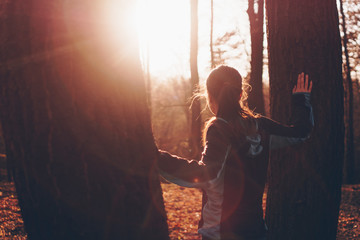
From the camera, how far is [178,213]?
7.92 meters

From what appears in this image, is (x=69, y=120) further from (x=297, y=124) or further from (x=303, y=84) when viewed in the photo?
(x=303, y=84)

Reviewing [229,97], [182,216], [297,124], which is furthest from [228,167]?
[182,216]

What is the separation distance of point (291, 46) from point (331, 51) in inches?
15.1

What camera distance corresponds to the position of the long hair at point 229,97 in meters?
2.16

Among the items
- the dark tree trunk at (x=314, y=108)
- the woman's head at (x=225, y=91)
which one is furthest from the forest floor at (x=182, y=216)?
the woman's head at (x=225, y=91)

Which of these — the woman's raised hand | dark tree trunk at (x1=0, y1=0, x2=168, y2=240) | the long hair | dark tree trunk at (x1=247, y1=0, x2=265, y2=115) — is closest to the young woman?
the long hair

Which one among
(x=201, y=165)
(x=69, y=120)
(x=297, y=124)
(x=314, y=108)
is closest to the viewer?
(x=69, y=120)

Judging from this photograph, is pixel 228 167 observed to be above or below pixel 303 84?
below

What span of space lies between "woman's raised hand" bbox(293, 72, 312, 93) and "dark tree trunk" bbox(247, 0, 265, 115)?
444 centimetres

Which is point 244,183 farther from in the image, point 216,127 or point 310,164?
point 310,164

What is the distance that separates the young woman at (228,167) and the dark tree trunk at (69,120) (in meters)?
0.44

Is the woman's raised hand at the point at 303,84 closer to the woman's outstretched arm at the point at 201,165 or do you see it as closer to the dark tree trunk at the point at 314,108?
the dark tree trunk at the point at 314,108

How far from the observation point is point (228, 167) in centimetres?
211

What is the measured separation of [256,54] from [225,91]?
5753 mm
